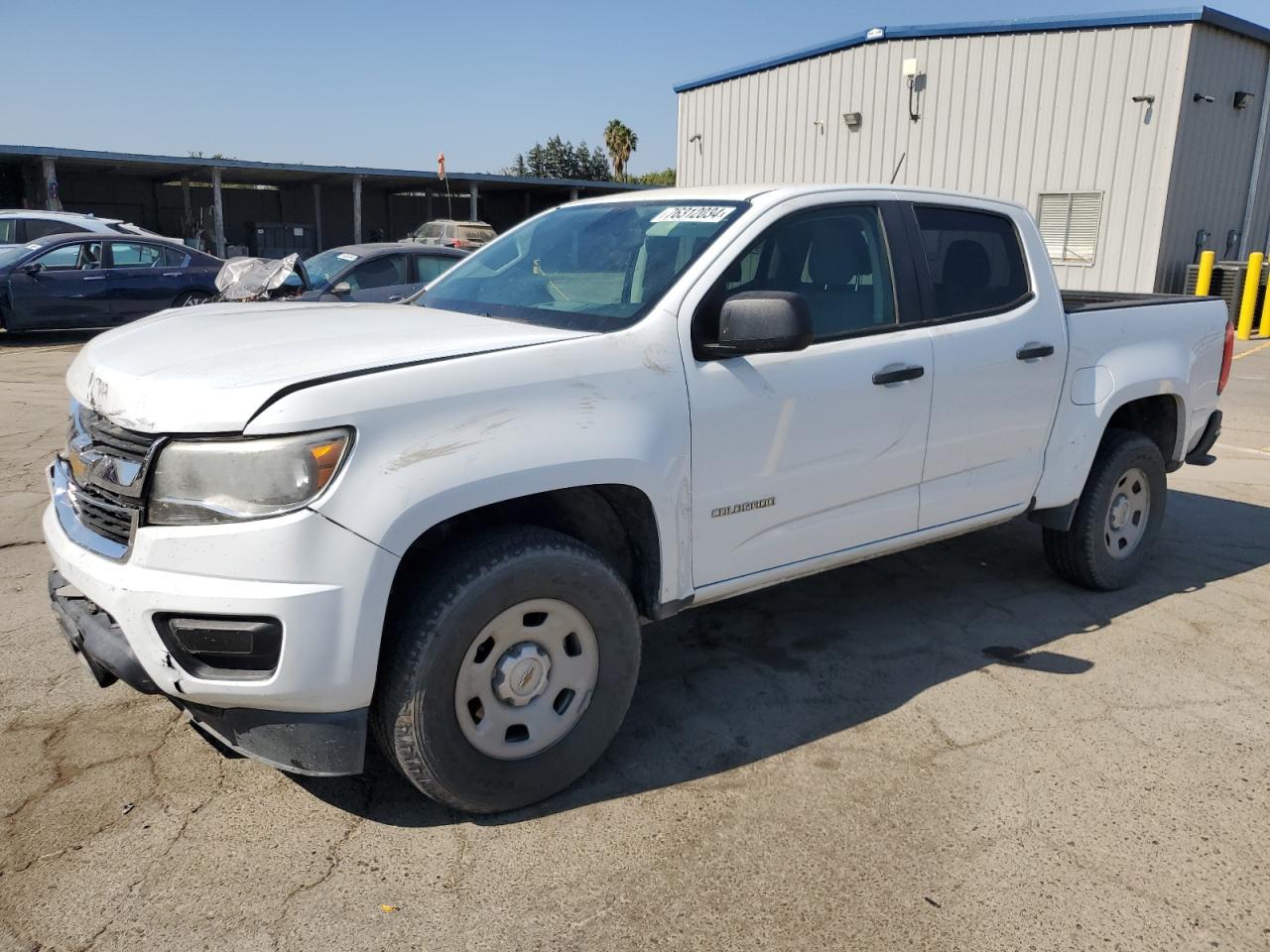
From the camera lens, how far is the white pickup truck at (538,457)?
8.01 feet

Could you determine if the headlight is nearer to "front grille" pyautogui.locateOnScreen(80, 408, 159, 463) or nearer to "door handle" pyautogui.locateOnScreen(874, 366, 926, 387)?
"front grille" pyautogui.locateOnScreen(80, 408, 159, 463)

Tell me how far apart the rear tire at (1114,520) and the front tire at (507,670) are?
263cm

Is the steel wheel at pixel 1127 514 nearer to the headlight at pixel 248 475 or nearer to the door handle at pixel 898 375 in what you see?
the door handle at pixel 898 375

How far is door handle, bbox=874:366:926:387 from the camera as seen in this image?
139 inches

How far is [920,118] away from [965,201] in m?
15.8

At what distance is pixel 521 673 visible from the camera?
2.81 m

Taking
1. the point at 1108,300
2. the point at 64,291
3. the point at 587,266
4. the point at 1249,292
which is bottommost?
the point at 64,291

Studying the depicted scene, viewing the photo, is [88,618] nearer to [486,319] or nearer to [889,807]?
[486,319]

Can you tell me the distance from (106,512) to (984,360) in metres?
3.10

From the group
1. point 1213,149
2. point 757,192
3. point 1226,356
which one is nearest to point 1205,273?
point 1213,149

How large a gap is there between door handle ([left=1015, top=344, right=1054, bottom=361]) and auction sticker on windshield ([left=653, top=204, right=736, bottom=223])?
4.66ft

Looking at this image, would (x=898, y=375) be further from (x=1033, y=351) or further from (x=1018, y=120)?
(x=1018, y=120)

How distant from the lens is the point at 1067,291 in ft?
19.6

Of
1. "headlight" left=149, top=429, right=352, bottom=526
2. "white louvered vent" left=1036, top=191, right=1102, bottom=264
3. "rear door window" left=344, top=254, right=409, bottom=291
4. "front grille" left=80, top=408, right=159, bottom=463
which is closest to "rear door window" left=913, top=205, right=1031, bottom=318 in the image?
"headlight" left=149, top=429, right=352, bottom=526
